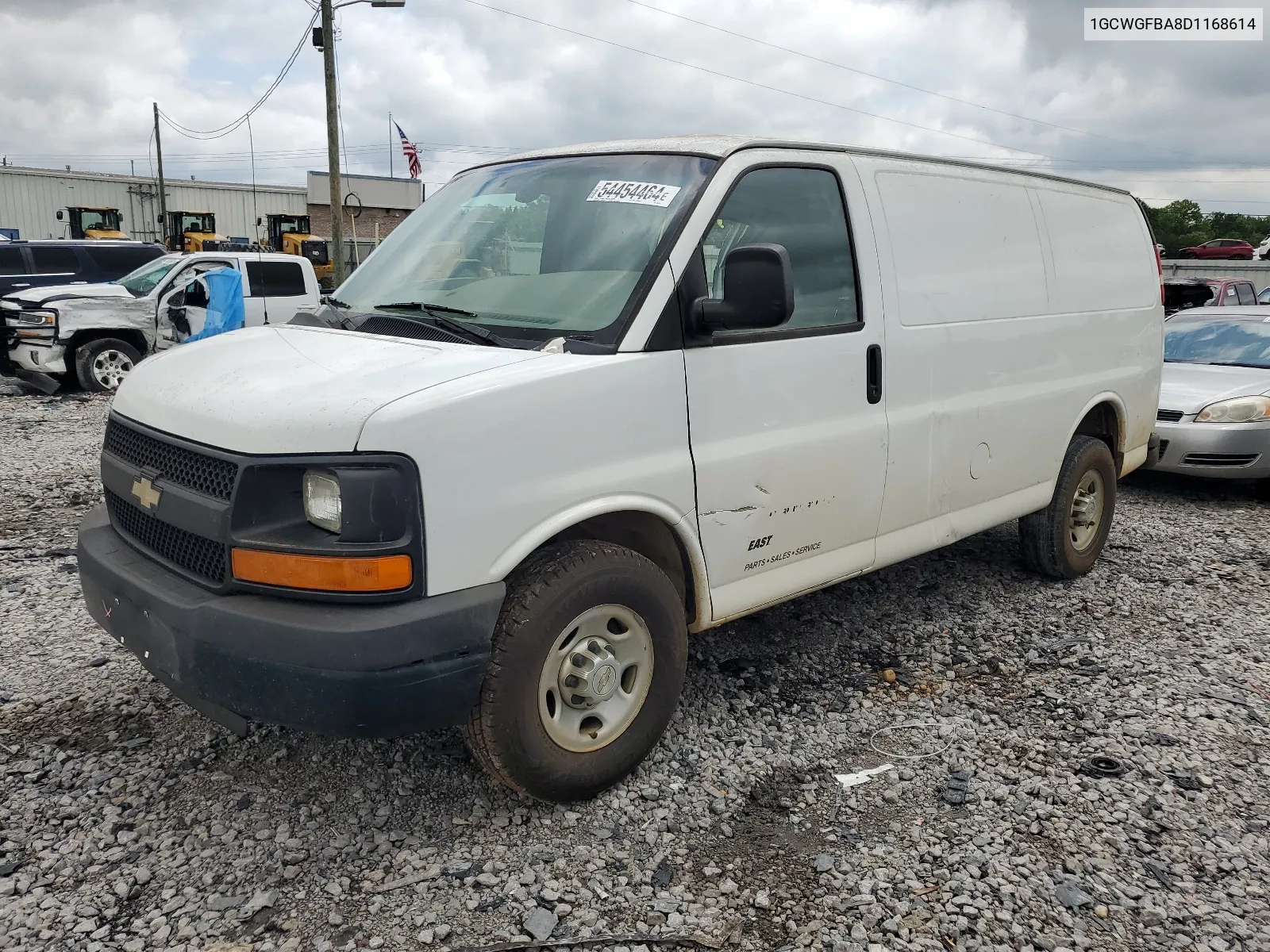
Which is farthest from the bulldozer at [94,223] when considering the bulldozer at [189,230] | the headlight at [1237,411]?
the headlight at [1237,411]

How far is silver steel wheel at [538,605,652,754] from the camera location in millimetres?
2959

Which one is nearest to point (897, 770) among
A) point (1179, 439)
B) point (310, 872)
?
point (310, 872)

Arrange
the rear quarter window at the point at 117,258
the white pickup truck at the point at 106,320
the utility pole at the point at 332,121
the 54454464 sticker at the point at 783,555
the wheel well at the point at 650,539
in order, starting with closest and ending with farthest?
the wheel well at the point at 650,539 < the 54454464 sticker at the point at 783,555 < the white pickup truck at the point at 106,320 < the rear quarter window at the point at 117,258 < the utility pole at the point at 332,121

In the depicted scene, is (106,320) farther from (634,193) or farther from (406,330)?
(634,193)

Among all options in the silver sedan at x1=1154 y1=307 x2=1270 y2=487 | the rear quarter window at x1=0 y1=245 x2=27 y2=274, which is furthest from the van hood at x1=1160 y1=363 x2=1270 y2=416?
the rear quarter window at x1=0 y1=245 x2=27 y2=274

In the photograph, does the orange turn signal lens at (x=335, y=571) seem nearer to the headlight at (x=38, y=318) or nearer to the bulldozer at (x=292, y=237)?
the headlight at (x=38, y=318)

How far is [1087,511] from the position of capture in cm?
555

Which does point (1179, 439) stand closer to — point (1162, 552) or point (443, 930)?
point (1162, 552)

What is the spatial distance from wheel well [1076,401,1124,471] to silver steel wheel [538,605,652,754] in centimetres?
342

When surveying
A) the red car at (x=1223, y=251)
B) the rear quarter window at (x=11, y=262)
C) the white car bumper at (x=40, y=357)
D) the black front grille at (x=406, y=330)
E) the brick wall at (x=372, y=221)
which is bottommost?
the black front grille at (x=406, y=330)

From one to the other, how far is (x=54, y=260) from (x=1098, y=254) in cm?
1530

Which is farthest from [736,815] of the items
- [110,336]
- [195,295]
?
[195,295]

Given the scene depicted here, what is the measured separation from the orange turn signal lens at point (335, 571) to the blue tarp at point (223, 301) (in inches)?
419

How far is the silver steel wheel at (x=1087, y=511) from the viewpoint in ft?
17.9
